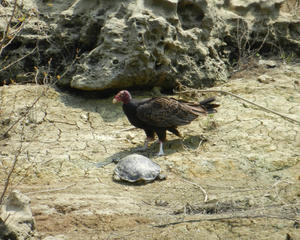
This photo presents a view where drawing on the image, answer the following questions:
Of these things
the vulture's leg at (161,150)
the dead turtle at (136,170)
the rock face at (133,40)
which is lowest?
the vulture's leg at (161,150)

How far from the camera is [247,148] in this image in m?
5.65

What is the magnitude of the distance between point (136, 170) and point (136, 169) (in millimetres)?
16

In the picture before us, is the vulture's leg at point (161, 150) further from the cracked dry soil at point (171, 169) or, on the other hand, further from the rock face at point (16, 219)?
the rock face at point (16, 219)

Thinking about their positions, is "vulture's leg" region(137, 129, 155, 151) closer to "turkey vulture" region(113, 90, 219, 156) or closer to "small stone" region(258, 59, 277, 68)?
"turkey vulture" region(113, 90, 219, 156)

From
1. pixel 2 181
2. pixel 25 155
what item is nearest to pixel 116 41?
pixel 25 155

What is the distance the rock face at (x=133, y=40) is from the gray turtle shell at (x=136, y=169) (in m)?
2.00

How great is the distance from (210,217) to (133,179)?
1334 mm

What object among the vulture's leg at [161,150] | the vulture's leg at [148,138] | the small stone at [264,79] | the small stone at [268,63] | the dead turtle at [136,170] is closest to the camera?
the dead turtle at [136,170]

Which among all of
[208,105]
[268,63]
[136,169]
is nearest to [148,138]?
[208,105]

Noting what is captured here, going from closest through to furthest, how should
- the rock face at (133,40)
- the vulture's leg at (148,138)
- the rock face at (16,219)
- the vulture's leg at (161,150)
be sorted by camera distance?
the rock face at (16,219), the vulture's leg at (161,150), the vulture's leg at (148,138), the rock face at (133,40)

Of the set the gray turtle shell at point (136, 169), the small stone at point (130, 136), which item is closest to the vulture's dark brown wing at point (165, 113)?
the small stone at point (130, 136)

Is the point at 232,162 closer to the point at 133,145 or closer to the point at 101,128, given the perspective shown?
the point at 133,145

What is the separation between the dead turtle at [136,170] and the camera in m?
4.92

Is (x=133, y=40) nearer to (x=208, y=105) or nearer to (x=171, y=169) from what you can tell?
(x=208, y=105)
